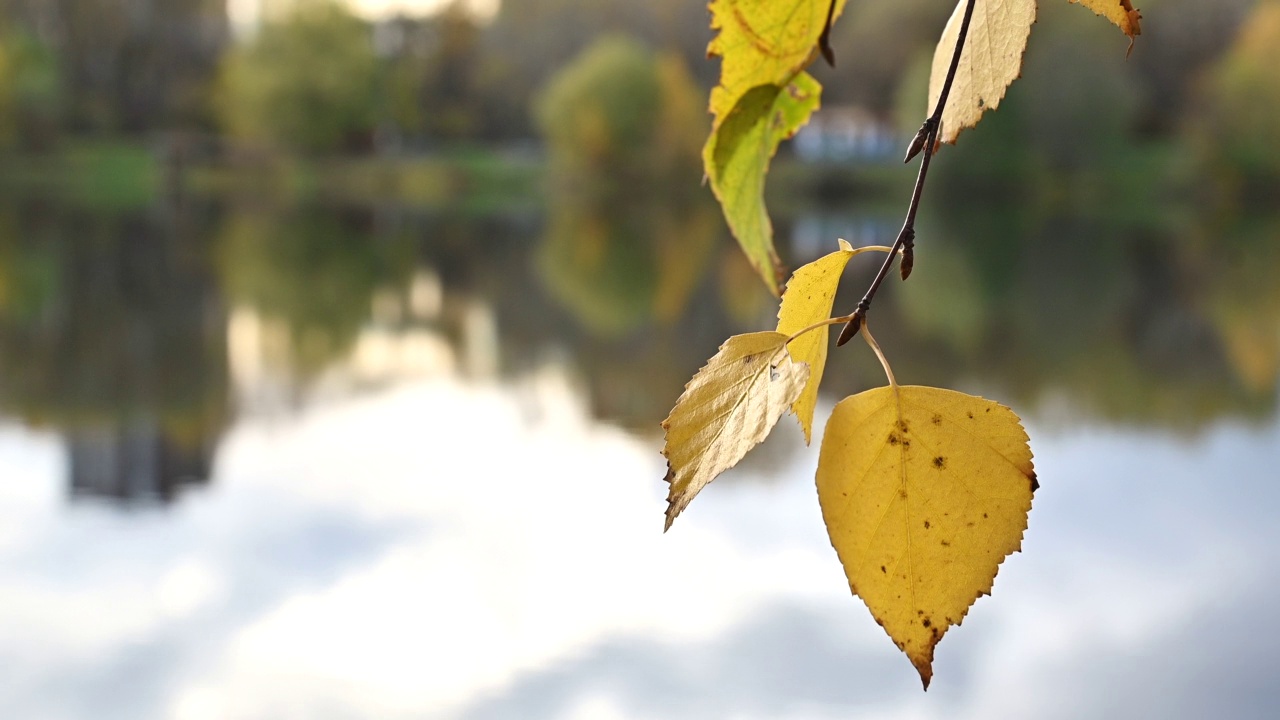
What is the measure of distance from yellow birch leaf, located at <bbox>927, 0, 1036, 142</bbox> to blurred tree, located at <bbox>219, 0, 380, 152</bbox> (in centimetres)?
1992

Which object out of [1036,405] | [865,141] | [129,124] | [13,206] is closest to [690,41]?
[865,141]

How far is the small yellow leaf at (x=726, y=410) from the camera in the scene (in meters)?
0.15

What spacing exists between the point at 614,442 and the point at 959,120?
4.84 m

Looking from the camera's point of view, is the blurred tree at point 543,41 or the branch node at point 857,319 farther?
the blurred tree at point 543,41

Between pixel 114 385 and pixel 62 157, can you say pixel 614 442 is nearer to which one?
pixel 114 385

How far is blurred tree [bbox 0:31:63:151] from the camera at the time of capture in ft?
57.1

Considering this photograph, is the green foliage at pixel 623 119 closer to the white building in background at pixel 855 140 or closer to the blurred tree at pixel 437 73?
the white building in background at pixel 855 140

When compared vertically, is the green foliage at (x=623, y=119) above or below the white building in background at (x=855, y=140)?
below

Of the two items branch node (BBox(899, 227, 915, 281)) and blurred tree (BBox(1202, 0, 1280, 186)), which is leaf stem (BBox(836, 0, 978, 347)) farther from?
blurred tree (BBox(1202, 0, 1280, 186))

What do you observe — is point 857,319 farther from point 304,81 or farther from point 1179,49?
point 1179,49

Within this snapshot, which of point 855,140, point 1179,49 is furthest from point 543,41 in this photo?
point 1179,49

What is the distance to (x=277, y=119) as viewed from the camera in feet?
62.4

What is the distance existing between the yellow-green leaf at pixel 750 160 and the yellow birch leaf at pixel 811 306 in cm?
2

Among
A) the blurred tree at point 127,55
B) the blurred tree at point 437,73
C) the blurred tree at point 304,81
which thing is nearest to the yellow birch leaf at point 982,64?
the blurred tree at point 304,81
